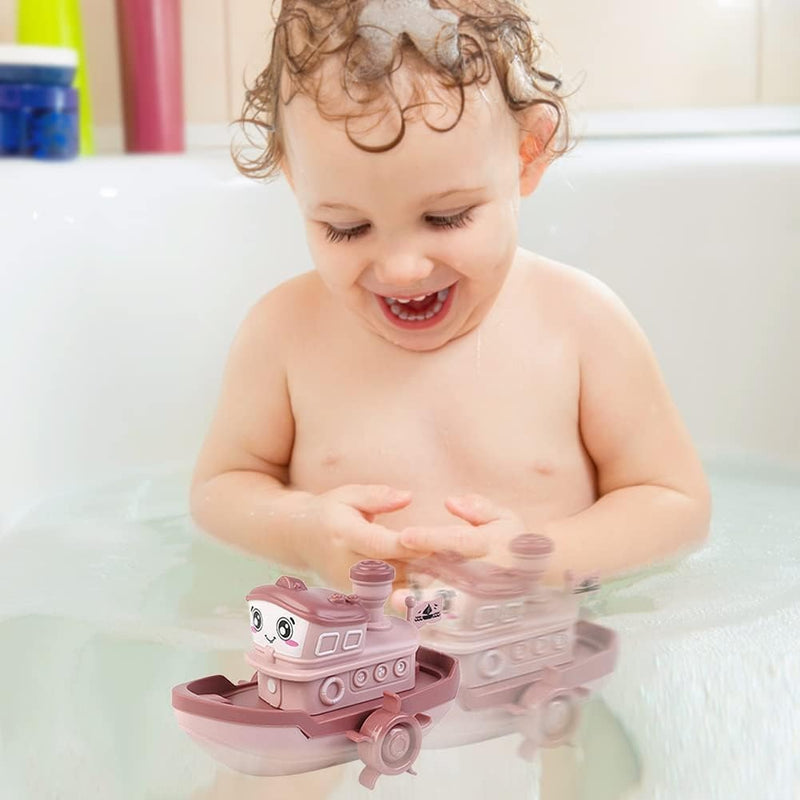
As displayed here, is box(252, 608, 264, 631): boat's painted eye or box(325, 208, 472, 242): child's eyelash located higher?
box(325, 208, 472, 242): child's eyelash

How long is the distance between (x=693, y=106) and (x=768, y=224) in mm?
401

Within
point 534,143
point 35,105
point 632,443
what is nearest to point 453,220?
point 534,143

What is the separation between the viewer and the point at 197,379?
1.38 metres

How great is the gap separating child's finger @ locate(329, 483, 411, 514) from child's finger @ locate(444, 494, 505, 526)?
3 cm

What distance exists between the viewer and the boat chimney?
18.8 inches

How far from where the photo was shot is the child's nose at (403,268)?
80 cm

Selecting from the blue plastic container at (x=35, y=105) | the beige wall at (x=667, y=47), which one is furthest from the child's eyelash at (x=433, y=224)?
the beige wall at (x=667, y=47)

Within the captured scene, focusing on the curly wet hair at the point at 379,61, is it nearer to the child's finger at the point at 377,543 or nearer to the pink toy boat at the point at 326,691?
the child's finger at the point at 377,543

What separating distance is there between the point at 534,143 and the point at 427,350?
0.56 ft

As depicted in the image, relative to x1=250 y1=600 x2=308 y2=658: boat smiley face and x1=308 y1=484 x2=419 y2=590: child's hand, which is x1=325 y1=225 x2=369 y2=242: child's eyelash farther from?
x1=250 y1=600 x2=308 y2=658: boat smiley face

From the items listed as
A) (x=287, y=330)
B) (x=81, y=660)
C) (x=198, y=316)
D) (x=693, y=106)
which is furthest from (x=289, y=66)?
(x=693, y=106)

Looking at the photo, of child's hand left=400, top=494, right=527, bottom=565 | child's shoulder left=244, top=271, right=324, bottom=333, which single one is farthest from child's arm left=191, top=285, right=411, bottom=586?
child's hand left=400, top=494, right=527, bottom=565

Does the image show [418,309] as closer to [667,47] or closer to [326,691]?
[326,691]

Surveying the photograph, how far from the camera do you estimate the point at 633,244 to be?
1377 millimetres
